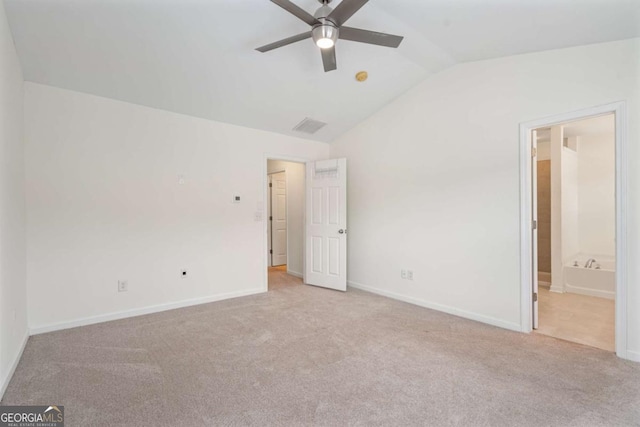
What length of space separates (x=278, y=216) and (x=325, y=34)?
486 centimetres

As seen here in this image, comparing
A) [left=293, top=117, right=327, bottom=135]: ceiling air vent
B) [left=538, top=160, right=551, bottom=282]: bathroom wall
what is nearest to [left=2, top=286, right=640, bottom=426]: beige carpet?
[left=293, top=117, right=327, bottom=135]: ceiling air vent

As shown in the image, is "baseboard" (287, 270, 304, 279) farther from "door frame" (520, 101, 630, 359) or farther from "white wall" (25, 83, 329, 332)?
"door frame" (520, 101, 630, 359)

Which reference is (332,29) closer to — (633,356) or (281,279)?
(633,356)

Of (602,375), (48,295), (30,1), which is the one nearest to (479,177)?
(602,375)

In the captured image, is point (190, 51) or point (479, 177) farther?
point (479, 177)

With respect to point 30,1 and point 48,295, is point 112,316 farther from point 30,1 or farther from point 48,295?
point 30,1

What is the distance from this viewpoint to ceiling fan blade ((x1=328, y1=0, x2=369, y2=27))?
2018mm

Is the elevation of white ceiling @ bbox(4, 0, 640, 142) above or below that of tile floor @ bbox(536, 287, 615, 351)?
above

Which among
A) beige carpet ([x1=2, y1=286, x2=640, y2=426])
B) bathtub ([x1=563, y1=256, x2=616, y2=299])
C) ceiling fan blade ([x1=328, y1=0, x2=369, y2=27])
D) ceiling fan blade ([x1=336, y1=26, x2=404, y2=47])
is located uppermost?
ceiling fan blade ([x1=328, y1=0, x2=369, y2=27])

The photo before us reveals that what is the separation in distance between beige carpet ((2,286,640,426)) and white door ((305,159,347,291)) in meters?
1.40

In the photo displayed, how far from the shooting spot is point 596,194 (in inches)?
197

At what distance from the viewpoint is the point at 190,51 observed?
2.92 m

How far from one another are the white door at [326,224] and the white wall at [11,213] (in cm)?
346

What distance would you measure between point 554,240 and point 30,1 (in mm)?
6521
